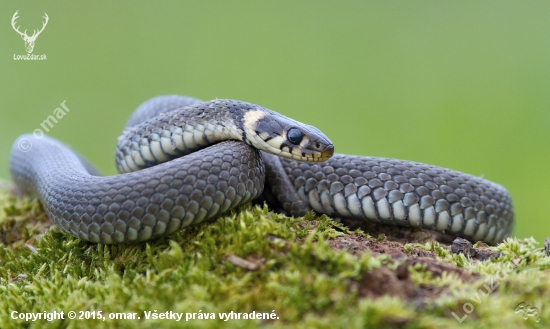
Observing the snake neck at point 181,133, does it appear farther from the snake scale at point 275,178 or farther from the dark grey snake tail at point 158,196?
the dark grey snake tail at point 158,196

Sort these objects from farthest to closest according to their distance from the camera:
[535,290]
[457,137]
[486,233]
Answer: [457,137], [486,233], [535,290]

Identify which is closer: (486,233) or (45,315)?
(45,315)

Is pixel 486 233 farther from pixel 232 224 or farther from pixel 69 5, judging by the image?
pixel 69 5

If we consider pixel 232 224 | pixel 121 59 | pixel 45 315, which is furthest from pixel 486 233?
pixel 121 59

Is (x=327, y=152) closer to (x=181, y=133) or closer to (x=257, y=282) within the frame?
(x=181, y=133)

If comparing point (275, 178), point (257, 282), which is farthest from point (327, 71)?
point (257, 282)

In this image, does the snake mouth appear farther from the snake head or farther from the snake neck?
the snake neck

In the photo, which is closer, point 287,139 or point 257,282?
point 257,282
